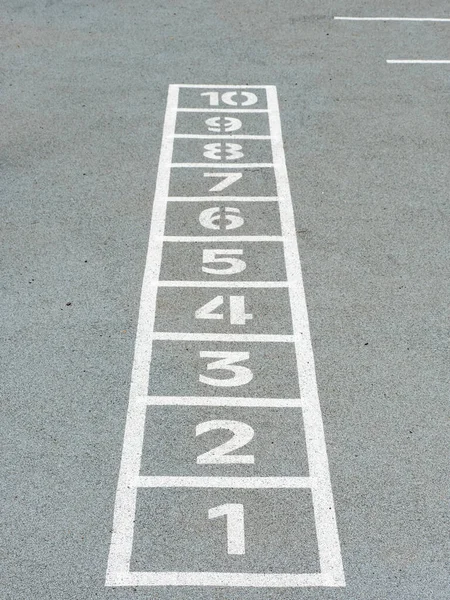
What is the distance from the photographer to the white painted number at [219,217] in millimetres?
10758

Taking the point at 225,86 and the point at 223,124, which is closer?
the point at 223,124

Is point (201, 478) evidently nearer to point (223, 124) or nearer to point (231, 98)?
point (223, 124)

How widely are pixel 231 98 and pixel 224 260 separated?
185 inches

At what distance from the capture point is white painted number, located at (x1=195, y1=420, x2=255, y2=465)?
7457mm

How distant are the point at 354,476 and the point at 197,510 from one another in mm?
1235

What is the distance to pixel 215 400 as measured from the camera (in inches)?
318

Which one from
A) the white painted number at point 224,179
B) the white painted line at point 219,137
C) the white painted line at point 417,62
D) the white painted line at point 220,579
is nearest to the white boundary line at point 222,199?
the white painted number at point 224,179

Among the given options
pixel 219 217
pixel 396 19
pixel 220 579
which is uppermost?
pixel 220 579

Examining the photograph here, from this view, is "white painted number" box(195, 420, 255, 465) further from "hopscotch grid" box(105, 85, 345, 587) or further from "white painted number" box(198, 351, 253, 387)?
"white painted number" box(198, 351, 253, 387)

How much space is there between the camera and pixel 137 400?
8039 mm

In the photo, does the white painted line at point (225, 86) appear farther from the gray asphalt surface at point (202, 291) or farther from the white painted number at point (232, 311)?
the white painted number at point (232, 311)

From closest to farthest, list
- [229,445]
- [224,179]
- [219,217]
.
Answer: [229,445]
[219,217]
[224,179]

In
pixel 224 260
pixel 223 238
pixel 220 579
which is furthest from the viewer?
pixel 223 238

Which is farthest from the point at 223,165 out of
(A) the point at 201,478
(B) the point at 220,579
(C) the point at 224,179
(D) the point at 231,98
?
(B) the point at 220,579
